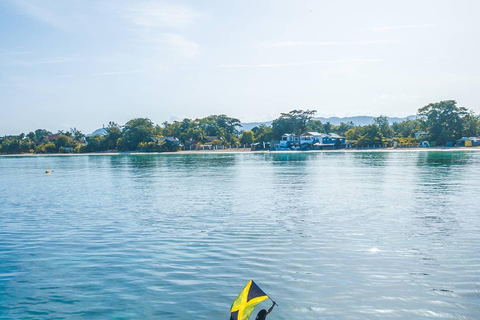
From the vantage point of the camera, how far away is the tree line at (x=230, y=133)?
120250mm

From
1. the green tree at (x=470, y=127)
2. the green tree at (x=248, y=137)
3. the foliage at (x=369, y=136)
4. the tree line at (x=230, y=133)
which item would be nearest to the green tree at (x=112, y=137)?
the tree line at (x=230, y=133)

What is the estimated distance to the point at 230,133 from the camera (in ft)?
547

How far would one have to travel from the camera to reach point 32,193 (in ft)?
112

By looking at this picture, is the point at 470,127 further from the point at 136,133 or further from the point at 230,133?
the point at 136,133

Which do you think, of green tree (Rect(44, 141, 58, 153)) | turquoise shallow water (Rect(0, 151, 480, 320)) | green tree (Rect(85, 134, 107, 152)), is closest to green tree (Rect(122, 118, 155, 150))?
green tree (Rect(85, 134, 107, 152))

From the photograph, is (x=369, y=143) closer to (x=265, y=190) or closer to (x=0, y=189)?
(x=265, y=190)

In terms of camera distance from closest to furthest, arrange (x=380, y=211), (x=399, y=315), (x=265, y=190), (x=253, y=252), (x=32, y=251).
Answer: (x=399, y=315)
(x=253, y=252)
(x=32, y=251)
(x=380, y=211)
(x=265, y=190)

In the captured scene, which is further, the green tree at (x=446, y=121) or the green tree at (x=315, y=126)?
the green tree at (x=315, y=126)

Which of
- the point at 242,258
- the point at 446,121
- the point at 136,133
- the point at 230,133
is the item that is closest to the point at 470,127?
the point at 446,121

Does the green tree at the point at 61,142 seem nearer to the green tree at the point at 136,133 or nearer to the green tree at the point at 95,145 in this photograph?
the green tree at the point at 95,145

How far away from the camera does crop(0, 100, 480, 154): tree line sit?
120250 mm

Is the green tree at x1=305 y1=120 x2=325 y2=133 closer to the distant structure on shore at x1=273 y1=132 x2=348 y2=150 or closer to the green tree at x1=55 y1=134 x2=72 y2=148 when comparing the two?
the distant structure on shore at x1=273 y1=132 x2=348 y2=150

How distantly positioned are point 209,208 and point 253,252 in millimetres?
10148

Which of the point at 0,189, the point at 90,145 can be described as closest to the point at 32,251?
the point at 0,189
